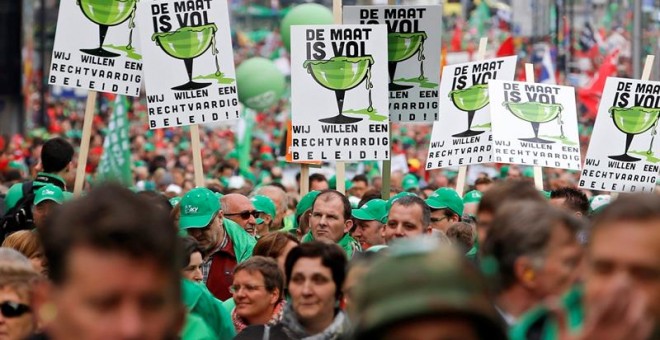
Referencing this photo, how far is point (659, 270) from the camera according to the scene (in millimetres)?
3635

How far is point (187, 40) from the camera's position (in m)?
11.9

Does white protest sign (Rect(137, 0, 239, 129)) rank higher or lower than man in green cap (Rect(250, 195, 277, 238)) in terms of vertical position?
higher

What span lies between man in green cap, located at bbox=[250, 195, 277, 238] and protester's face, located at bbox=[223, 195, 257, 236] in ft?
1.41

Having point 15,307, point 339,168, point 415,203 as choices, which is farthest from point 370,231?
point 15,307

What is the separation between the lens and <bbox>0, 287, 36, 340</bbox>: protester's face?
5.55 meters

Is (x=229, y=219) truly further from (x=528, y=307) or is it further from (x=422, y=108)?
(x=528, y=307)

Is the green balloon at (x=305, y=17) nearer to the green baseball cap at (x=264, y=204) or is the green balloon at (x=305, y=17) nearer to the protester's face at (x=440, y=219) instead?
the green baseball cap at (x=264, y=204)

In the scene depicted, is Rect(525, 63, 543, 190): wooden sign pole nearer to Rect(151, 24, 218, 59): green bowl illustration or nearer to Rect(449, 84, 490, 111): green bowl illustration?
Rect(449, 84, 490, 111): green bowl illustration

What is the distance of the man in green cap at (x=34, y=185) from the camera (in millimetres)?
10859

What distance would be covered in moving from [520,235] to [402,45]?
8.13 meters

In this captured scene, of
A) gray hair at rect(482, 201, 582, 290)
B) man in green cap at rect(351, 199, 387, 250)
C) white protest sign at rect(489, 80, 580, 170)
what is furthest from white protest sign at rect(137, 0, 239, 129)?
gray hair at rect(482, 201, 582, 290)

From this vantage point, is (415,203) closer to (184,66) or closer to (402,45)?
(184,66)

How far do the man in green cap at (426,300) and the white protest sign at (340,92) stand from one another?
874cm

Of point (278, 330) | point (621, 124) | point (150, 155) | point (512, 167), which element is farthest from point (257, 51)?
point (278, 330)
